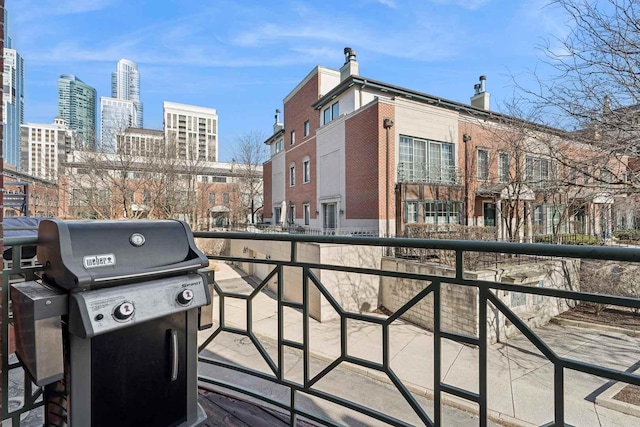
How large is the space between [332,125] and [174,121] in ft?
69.3

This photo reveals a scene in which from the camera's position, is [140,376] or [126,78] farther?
[126,78]

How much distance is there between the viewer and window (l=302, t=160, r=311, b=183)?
62.3 feet

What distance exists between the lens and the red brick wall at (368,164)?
13.4 meters

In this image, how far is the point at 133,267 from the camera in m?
1.30

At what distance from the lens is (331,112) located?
679 inches

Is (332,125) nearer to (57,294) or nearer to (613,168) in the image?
(613,168)

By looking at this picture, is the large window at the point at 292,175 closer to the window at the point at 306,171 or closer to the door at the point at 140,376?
the window at the point at 306,171

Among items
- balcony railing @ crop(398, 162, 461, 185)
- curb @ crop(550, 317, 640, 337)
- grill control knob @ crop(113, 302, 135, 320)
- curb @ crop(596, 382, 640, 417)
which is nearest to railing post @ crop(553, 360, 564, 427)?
grill control knob @ crop(113, 302, 135, 320)

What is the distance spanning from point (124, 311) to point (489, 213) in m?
17.2

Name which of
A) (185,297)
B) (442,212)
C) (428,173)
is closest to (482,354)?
(185,297)

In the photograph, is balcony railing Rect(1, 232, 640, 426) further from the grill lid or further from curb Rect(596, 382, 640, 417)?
curb Rect(596, 382, 640, 417)

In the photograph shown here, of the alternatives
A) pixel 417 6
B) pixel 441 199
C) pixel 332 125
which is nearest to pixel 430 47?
pixel 417 6

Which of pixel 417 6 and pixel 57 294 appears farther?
pixel 417 6

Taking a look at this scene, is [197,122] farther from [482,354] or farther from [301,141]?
[482,354]
